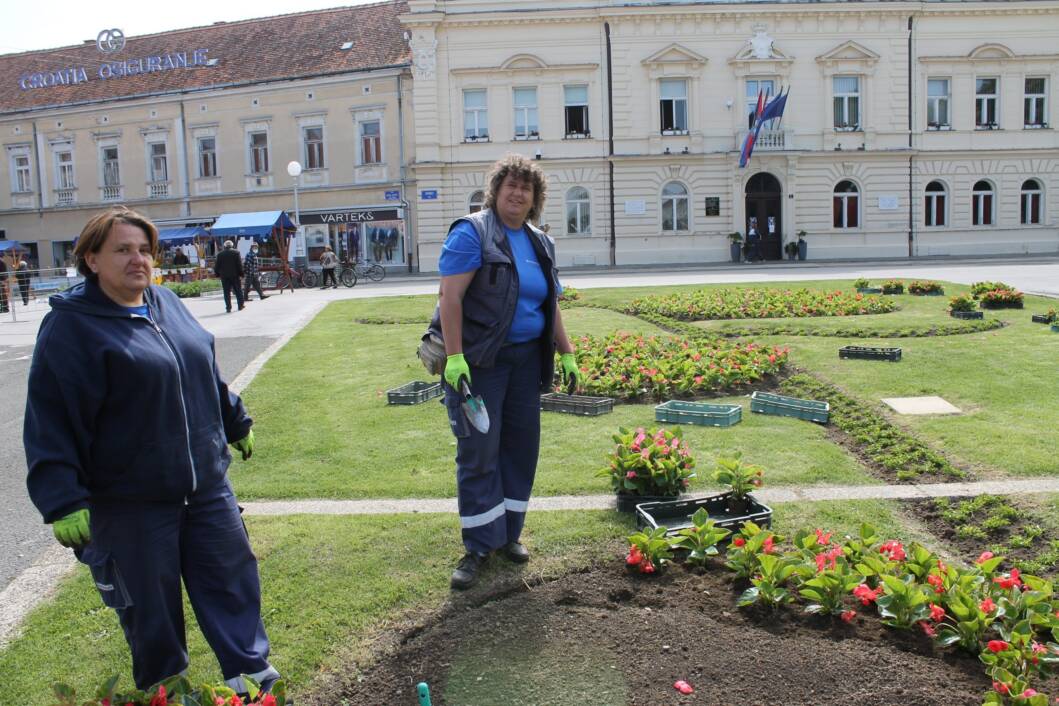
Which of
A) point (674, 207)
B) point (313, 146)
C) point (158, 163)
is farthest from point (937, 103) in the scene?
point (158, 163)

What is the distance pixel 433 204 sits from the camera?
37.7 m

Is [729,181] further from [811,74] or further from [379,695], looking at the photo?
[379,695]

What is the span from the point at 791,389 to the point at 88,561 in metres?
7.25

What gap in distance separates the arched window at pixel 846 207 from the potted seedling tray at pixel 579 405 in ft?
107

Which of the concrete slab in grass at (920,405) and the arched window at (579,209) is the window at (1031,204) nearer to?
the arched window at (579,209)

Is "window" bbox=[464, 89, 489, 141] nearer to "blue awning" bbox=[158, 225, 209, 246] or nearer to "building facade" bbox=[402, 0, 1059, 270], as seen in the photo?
"building facade" bbox=[402, 0, 1059, 270]

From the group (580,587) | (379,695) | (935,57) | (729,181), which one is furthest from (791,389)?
(935,57)

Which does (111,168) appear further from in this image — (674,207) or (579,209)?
(674,207)

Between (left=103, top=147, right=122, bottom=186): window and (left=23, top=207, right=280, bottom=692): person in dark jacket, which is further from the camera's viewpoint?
(left=103, top=147, right=122, bottom=186): window

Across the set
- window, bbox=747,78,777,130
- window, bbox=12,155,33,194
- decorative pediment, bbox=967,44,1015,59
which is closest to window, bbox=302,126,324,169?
window, bbox=12,155,33,194

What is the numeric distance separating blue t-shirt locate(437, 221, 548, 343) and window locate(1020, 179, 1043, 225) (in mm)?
39928

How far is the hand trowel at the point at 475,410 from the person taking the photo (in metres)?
4.27

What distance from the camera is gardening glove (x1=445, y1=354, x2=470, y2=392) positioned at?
424cm

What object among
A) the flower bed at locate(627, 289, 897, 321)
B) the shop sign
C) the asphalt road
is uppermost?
the shop sign
